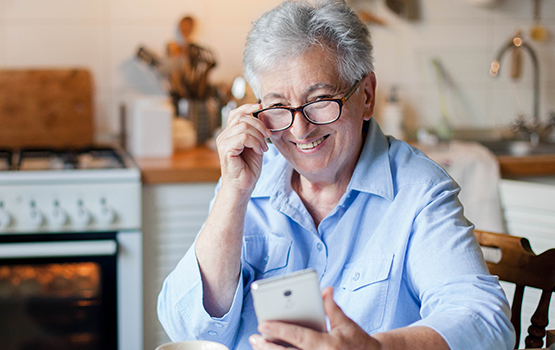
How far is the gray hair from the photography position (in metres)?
1.04

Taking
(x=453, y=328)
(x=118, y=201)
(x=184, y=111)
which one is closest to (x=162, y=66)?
(x=184, y=111)

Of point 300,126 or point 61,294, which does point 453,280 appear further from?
point 61,294

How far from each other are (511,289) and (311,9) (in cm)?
117

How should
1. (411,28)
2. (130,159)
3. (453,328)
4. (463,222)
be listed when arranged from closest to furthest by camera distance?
(453,328)
(463,222)
(130,159)
(411,28)

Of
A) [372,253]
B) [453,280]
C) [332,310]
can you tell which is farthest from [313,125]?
[332,310]

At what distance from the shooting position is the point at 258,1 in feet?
8.46

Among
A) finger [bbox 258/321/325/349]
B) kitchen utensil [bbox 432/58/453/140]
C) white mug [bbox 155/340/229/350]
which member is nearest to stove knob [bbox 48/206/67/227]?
white mug [bbox 155/340/229/350]

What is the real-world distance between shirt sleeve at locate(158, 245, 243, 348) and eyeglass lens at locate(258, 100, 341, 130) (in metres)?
0.30

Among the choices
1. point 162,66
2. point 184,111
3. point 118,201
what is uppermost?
point 162,66

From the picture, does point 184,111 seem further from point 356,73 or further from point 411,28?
point 356,73

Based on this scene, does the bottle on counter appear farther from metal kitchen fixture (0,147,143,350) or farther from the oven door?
the oven door

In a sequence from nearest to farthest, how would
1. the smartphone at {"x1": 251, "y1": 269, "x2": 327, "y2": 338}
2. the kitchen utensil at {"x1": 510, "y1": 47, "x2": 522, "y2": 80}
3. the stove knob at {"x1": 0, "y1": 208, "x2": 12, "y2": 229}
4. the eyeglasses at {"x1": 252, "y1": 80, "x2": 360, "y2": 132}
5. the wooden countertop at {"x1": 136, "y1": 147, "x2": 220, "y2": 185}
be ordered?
the smartphone at {"x1": 251, "y1": 269, "x2": 327, "y2": 338}
the eyeglasses at {"x1": 252, "y1": 80, "x2": 360, "y2": 132}
the stove knob at {"x1": 0, "y1": 208, "x2": 12, "y2": 229}
the wooden countertop at {"x1": 136, "y1": 147, "x2": 220, "y2": 185}
the kitchen utensil at {"x1": 510, "y1": 47, "x2": 522, "y2": 80}

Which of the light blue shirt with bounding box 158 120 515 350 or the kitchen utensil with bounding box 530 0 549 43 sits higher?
the kitchen utensil with bounding box 530 0 549 43

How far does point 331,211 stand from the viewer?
1.15 meters
